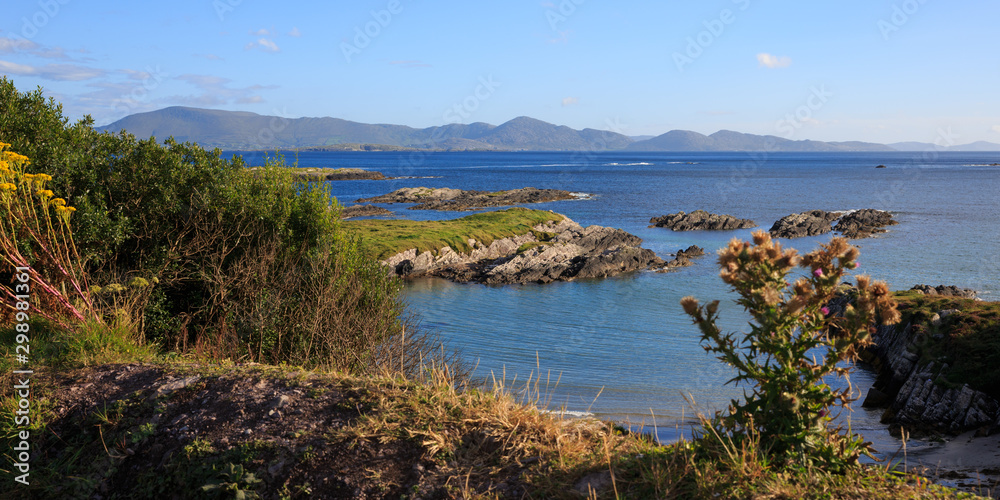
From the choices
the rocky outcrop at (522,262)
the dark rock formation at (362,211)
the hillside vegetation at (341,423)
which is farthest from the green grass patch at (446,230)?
the hillside vegetation at (341,423)

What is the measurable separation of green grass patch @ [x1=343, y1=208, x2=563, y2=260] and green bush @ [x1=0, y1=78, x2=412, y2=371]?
22100mm

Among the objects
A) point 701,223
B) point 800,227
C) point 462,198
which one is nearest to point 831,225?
point 800,227

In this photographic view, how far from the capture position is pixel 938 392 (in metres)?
14.8

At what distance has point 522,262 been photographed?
3828 centimetres

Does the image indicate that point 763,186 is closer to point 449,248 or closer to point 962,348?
point 449,248

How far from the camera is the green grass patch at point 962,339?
14.5 m

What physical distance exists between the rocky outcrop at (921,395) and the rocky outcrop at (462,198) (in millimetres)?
61614

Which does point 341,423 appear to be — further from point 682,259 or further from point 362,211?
point 362,211

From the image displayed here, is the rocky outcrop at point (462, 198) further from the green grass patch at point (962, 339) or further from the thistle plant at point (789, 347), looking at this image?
the thistle plant at point (789, 347)

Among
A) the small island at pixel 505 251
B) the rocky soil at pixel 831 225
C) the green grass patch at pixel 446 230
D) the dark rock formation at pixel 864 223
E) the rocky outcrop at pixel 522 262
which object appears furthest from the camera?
the rocky soil at pixel 831 225

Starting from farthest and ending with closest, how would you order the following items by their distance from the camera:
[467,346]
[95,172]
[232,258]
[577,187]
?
1. [577,187]
2. [467,346]
3. [232,258]
4. [95,172]

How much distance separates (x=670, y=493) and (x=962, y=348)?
1514 centimetres

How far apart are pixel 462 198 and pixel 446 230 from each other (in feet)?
133

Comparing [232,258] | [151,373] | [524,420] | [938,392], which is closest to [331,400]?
[524,420]
